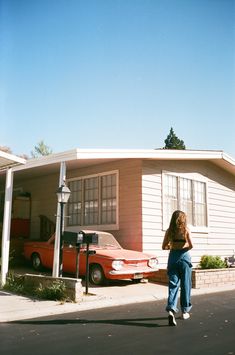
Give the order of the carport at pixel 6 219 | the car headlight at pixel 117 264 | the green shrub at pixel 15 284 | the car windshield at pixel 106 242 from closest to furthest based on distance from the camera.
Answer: the green shrub at pixel 15 284
the car headlight at pixel 117 264
the carport at pixel 6 219
the car windshield at pixel 106 242

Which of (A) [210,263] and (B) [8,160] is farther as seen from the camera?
(A) [210,263]

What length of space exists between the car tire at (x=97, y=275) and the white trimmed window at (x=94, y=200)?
299cm

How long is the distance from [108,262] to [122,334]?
4522mm

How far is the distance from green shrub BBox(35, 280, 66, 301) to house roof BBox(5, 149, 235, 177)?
141 inches

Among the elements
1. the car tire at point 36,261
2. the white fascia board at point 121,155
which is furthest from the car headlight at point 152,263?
the car tire at point 36,261

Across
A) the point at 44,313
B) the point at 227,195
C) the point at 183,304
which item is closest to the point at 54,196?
the point at 227,195

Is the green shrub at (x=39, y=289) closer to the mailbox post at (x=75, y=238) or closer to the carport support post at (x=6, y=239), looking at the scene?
the carport support post at (x=6, y=239)

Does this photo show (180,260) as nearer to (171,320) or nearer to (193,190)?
(171,320)

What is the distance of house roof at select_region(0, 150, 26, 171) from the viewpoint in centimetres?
1005

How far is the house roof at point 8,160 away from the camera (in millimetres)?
10054

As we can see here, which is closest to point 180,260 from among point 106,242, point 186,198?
point 106,242

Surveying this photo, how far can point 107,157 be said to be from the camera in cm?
1176

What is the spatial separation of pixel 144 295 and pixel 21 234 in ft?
27.5

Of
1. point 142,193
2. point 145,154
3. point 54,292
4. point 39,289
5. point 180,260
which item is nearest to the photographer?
point 180,260
